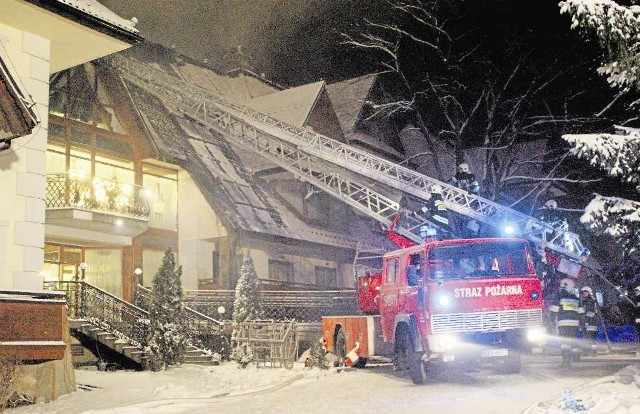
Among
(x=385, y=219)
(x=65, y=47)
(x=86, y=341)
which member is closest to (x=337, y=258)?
(x=385, y=219)

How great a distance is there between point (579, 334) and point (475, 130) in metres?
20.3

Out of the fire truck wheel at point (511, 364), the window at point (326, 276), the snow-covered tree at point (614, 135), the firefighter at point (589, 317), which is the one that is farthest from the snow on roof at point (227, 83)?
the snow-covered tree at point (614, 135)

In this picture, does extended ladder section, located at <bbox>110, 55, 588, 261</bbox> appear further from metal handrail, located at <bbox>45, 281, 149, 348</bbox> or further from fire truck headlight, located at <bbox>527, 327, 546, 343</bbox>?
metal handrail, located at <bbox>45, 281, 149, 348</bbox>

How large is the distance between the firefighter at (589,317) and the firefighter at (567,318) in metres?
0.29

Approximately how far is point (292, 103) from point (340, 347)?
648 inches

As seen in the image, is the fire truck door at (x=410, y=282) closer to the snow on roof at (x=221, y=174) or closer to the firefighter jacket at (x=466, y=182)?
the firefighter jacket at (x=466, y=182)

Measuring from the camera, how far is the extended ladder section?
2005 centimetres

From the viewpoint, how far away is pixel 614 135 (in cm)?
987

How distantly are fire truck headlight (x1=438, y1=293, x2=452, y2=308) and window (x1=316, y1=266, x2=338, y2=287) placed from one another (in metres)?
16.9

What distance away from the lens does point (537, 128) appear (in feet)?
95.4

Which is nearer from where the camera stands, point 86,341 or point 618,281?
point 86,341

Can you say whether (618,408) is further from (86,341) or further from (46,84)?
(86,341)

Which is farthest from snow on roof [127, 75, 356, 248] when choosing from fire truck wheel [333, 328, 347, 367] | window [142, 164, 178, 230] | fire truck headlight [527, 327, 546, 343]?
fire truck headlight [527, 327, 546, 343]

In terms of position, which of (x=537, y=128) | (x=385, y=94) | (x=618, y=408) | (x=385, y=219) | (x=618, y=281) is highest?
(x=385, y=94)
